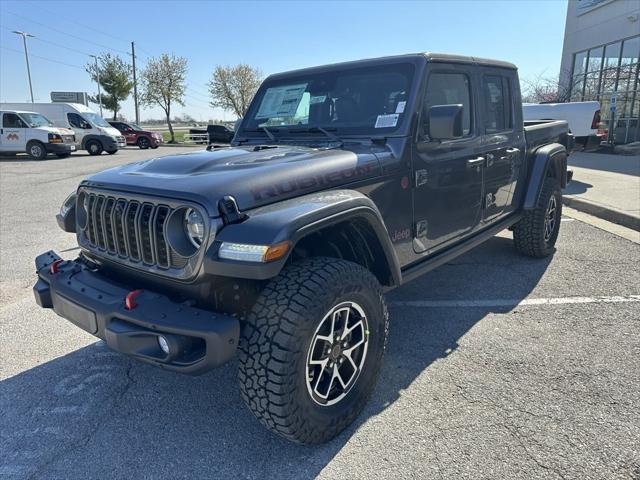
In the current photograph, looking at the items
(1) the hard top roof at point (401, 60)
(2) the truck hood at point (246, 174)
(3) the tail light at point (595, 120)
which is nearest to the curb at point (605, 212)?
(3) the tail light at point (595, 120)

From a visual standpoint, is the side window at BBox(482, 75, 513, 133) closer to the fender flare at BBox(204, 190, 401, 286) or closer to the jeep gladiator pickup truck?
the jeep gladiator pickup truck

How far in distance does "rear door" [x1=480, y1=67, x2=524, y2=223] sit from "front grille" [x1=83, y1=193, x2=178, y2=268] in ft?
8.82

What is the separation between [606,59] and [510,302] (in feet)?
64.8

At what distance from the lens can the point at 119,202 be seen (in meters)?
2.50

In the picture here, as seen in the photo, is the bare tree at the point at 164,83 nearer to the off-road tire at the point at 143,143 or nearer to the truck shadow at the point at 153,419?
the off-road tire at the point at 143,143

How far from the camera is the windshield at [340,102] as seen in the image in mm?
3158

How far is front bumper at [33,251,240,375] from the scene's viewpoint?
6.60 ft

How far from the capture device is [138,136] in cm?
2742

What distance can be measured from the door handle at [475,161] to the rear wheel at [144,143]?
2678cm

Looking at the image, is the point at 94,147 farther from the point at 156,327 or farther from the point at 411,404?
the point at 411,404

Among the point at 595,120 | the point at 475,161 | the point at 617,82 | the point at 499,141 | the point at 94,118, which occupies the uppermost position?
the point at 617,82

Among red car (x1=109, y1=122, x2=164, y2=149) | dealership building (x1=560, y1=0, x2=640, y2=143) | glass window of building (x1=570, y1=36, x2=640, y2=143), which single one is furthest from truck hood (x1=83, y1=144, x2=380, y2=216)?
red car (x1=109, y1=122, x2=164, y2=149)

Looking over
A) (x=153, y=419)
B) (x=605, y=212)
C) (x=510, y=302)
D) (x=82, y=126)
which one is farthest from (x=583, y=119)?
(x=82, y=126)

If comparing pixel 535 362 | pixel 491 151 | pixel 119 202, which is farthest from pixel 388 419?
pixel 491 151
